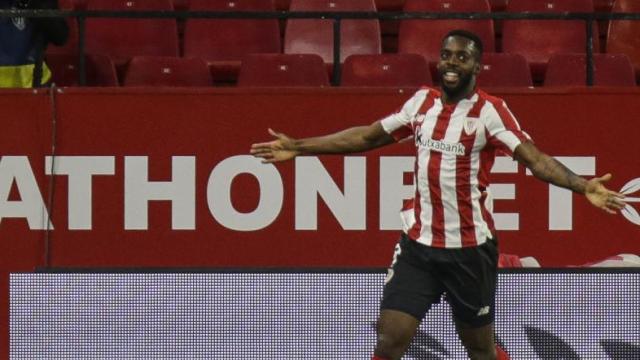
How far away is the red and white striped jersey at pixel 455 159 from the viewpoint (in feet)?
22.5

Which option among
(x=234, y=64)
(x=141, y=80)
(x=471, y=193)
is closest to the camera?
(x=471, y=193)

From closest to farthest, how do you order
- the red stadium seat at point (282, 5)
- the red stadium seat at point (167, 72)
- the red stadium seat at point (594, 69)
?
the red stadium seat at point (167, 72)
the red stadium seat at point (594, 69)
the red stadium seat at point (282, 5)

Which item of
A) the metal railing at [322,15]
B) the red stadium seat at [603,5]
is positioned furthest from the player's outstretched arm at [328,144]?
the red stadium seat at [603,5]

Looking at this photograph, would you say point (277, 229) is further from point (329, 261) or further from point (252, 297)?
point (252, 297)

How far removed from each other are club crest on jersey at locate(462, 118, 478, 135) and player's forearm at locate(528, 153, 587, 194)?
0.31 metres

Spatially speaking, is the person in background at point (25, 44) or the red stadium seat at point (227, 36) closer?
the person in background at point (25, 44)

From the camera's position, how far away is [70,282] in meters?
7.55

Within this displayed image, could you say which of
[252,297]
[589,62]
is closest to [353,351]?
[252,297]

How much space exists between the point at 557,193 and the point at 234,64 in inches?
99.3

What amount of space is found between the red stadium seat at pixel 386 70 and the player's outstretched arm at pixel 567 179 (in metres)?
2.85

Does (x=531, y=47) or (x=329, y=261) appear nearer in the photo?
(x=329, y=261)

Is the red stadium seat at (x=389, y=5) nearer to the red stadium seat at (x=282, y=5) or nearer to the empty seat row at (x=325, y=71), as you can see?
the red stadium seat at (x=282, y=5)

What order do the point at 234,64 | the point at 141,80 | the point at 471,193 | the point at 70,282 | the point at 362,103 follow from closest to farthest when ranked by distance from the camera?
the point at 471,193 → the point at 70,282 → the point at 362,103 → the point at 141,80 → the point at 234,64

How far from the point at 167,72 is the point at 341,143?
289 centimetres
